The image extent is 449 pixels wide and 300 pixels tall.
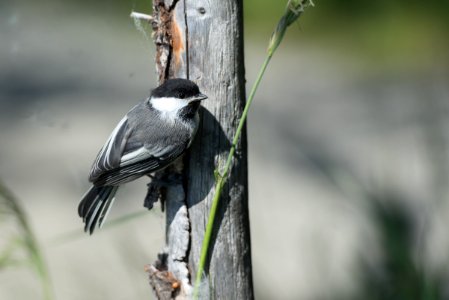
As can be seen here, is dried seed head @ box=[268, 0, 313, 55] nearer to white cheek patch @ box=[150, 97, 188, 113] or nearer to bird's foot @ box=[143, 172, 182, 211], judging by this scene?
white cheek patch @ box=[150, 97, 188, 113]

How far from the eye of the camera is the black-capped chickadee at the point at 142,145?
6.93ft

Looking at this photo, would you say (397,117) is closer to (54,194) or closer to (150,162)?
(54,194)

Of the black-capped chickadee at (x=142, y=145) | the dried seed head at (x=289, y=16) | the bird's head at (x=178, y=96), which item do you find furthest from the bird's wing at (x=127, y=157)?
the dried seed head at (x=289, y=16)

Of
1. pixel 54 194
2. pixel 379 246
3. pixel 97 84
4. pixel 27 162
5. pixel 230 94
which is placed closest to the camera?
pixel 379 246

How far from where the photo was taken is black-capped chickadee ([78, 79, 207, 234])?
83.1 inches

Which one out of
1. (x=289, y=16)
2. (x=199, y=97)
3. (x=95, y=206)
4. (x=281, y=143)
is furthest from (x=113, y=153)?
(x=281, y=143)

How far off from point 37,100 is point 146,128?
12.2 feet

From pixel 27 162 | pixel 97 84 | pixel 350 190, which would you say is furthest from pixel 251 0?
pixel 350 190

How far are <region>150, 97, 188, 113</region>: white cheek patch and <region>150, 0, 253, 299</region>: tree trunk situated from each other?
0.07 meters

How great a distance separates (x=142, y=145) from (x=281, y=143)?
122 inches

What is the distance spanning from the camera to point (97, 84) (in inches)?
244

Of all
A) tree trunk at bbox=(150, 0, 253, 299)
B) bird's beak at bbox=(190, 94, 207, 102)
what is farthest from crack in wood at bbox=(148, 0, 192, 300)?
bird's beak at bbox=(190, 94, 207, 102)

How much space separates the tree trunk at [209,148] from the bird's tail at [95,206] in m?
0.31

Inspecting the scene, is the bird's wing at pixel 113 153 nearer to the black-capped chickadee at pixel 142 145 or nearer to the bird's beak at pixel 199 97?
the black-capped chickadee at pixel 142 145
